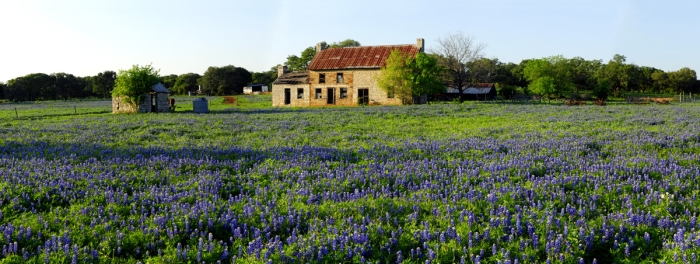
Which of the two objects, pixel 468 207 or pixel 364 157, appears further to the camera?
pixel 364 157

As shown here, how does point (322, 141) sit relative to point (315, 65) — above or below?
below

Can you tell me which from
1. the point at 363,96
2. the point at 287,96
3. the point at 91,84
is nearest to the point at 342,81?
the point at 363,96

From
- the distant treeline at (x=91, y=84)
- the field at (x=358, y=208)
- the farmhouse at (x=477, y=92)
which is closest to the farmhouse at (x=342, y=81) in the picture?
the farmhouse at (x=477, y=92)

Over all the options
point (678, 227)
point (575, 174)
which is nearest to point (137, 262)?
point (678, 227)

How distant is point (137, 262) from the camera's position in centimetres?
423

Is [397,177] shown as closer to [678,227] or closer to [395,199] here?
[395,199]

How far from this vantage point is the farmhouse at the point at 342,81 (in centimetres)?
5431

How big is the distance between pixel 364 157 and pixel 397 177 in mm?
2332

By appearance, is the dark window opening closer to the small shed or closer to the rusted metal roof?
the rusted metal roof

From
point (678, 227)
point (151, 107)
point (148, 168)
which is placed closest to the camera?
point (678, 227)

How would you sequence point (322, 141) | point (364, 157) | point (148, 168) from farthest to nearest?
point (322, 141) → point (364, 157) → point (148, 168)

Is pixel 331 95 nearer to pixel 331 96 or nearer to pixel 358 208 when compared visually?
pixel 331 96

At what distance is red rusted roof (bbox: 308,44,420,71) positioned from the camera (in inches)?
2140

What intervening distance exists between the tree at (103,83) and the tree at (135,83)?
263 ft
